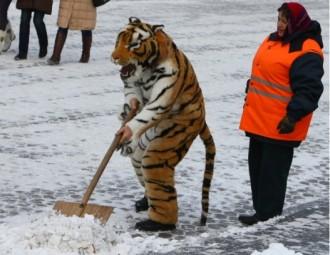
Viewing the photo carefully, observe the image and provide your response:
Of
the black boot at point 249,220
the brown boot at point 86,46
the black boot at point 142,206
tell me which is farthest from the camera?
the brown boot at point 86,46

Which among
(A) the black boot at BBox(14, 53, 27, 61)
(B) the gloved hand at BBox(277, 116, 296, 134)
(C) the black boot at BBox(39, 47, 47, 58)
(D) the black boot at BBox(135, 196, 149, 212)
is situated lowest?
(A) the black boot at BBox(14, 53, 27, 61)

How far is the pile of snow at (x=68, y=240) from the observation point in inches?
188

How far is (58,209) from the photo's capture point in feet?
16.9

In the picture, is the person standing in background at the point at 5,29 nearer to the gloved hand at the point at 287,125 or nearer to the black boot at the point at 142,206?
the black boot at the point at 142,206

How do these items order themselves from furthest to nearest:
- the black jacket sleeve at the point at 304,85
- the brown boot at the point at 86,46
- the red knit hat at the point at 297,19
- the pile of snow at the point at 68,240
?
the brown boot at the point at 86,46, the red knit hat at the point at 297,19, the black jacket sleeve at the point at 304,85, the pile of snow at the point at 68,240

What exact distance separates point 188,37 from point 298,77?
8.80m

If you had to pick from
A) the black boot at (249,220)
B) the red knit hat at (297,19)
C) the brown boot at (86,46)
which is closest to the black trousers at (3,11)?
the brown boot at (86,46)

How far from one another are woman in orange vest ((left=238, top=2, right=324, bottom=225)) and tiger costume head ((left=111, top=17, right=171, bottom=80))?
0.71 meters

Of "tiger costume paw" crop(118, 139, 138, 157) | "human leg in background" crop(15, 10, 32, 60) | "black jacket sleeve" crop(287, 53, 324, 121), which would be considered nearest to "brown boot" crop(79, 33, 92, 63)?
"human leg in background" crop(15, 10, 32, 60)

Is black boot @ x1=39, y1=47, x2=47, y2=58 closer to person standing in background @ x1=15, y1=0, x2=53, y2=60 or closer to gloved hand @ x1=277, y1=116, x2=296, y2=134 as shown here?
person standing in background @ x1=15, y1=0, x2=53, y2=60

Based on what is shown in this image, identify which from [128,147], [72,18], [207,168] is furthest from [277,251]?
[72,18]

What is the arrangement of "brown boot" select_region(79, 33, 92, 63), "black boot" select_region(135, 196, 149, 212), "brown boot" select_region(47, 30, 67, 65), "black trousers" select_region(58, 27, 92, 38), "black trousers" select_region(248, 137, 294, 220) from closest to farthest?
"black trousers" select_region(248, 137, 294, 220) → "black boot" select_region(135, 196, 149, 212) → "brown boot" select_region(47, 30, 67, 65) → "black trousers" select_region(58, 27, 92, 38) → "brown boot" select_region(79, 33, 92, 63)

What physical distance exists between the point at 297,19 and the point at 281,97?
50 centimetres

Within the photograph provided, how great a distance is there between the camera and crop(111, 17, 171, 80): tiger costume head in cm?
515
